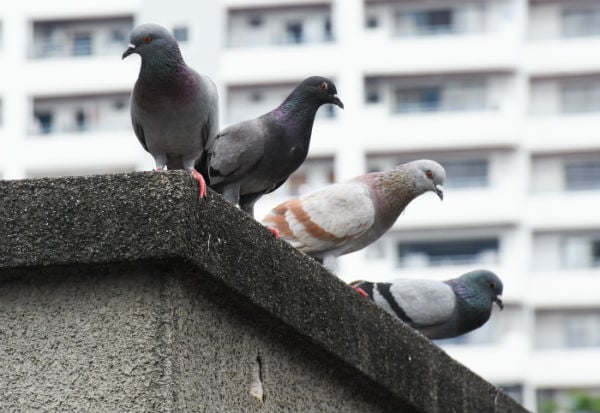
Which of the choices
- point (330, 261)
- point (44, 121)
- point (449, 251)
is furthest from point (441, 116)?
point (330, 261)

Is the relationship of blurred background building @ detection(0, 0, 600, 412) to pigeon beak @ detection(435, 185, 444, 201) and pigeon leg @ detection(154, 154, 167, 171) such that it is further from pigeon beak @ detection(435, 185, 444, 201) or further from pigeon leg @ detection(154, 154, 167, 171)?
pigeon leg @ detection(154, 154, 167, 171)

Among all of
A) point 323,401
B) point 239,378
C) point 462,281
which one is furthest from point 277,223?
point 239,378

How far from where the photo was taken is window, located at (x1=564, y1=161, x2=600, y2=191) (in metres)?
75.2

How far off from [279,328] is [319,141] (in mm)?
69013

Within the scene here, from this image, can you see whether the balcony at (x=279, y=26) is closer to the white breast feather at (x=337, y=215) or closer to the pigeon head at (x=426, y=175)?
the pigeon head at (x=426, y=175)

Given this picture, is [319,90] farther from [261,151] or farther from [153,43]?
[153,43]

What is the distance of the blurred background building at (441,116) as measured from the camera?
7362 cm

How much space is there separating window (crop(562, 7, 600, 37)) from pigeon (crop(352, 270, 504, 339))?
66.9m

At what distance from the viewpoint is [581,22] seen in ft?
255

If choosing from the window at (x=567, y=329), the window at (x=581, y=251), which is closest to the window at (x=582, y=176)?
the window at (x=581, y=251)

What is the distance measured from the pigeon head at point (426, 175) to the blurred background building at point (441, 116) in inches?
2423

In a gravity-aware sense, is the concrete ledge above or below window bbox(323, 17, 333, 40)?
above

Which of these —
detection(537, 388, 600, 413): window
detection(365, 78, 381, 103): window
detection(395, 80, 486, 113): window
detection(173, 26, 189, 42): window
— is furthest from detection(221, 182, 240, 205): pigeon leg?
detection(173, 26, 189, 42): window

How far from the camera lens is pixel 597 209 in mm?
74375
